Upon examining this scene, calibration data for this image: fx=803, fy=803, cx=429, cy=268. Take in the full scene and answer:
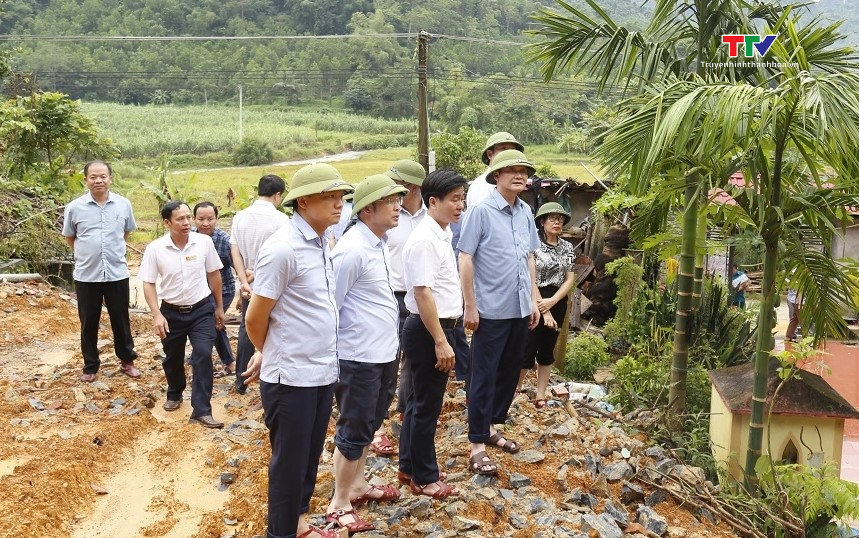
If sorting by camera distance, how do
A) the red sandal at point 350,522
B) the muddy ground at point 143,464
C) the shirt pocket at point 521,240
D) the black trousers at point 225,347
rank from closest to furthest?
→ the red sandal at point 350,522, the muddy ground at point 143,464, the shirt pocket at point 521,240, the black trousers at point 225,347

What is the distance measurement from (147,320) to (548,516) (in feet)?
22.6

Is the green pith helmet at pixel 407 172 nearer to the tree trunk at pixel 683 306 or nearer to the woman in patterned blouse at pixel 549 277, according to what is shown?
the woman in patterned blouse at pixel 549 277

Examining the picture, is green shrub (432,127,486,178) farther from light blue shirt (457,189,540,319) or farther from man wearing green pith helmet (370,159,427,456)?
light blue shirt (457,189,540,319)

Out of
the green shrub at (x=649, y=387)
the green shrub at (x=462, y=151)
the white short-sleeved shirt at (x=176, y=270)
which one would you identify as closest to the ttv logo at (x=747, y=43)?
the green shrub at (x=649, y=387)

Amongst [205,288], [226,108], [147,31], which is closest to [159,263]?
[205,288]

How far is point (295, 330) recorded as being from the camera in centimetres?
345

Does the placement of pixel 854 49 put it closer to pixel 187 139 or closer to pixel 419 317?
pixel 419 317

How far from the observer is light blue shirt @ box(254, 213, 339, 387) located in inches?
134

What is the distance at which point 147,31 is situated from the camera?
171ft

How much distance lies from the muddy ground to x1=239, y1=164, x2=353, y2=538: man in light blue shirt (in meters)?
0.80

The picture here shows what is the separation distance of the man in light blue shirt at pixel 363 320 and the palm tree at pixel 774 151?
170 cm

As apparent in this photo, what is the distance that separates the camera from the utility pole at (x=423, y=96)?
49.9ft

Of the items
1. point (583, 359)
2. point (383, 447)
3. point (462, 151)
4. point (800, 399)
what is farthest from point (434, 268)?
point (462, 151)

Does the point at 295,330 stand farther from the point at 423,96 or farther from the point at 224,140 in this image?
the point at 224,140
